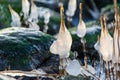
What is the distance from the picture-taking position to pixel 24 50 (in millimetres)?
6598

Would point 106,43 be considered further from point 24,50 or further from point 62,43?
point 24,50

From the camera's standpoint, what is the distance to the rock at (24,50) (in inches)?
253

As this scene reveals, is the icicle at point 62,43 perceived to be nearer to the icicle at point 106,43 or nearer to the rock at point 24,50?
the icicle at point 106,43

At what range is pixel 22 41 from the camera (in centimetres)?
681

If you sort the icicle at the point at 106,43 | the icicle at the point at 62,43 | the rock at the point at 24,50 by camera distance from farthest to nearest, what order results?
the rock at the point at 24,50, the icicle at the point at 106,43, the icicle at the point at 62,43

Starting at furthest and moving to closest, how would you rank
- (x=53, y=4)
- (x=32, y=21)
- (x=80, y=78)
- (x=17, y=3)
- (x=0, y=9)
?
(x=53, y=4), (x=17, y=3), (x=0, y=9), (x=32, y=21), (x=80, y=78)

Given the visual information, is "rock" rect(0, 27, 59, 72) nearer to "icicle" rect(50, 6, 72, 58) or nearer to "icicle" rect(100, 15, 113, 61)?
"icicle" rect(50, 6, 72, 58)

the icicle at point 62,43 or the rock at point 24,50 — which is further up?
the icicle at point 62,43

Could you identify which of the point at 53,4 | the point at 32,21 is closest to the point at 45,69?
the point at 32,21

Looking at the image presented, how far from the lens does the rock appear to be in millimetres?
6414

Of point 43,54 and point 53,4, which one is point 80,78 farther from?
point 53,4

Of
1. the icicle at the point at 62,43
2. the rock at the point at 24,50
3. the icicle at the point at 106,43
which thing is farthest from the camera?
the rock at the point at 24,50

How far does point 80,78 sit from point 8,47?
154 cm

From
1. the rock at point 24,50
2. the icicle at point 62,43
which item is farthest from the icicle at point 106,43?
the rock at point 24,50
